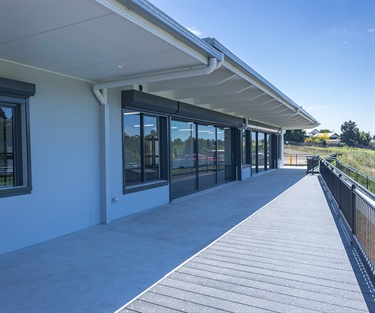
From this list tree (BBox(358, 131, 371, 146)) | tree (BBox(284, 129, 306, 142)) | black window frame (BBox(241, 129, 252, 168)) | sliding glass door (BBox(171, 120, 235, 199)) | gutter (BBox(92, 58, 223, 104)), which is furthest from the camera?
tree (BBox(358, 131, 371, 146))

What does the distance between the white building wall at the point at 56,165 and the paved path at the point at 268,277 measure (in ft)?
8.48

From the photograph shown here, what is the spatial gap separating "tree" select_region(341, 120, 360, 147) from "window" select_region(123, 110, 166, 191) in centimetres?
7943

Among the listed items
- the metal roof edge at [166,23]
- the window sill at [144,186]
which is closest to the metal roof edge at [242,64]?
the metal roof edge at [166,23]

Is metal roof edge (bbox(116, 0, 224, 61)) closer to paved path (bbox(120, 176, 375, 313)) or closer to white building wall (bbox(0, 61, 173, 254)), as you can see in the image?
white building wall (bbox(0, 61, 173, 254))

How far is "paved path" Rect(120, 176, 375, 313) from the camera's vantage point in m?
2.92

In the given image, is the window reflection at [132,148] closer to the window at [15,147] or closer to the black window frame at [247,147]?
the window at [15,147]

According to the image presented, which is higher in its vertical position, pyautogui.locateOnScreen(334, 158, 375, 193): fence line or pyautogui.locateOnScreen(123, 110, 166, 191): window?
pyautogui.locateOnScreen(123, 110, 166, 191): window

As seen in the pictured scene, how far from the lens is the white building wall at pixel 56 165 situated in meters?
4.58

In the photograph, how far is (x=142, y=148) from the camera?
7.39 meters

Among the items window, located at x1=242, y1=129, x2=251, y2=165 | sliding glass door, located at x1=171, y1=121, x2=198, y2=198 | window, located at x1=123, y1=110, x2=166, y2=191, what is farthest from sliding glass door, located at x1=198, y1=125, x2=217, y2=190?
window, located at x1=242, y1=129, x2=251, y2=165

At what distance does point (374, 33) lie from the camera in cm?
1268

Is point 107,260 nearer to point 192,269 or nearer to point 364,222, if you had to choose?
point 192,269

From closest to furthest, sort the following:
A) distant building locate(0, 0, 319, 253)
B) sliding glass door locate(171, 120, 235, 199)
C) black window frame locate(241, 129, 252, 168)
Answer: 1. distant building locate(0, 0, 319, 253)
2. sliding glass door locate(171, 120, 235, 199)
3. black window frame locate(241, 129, 252, 168)

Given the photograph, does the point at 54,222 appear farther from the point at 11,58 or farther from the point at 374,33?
the point at 374,33
